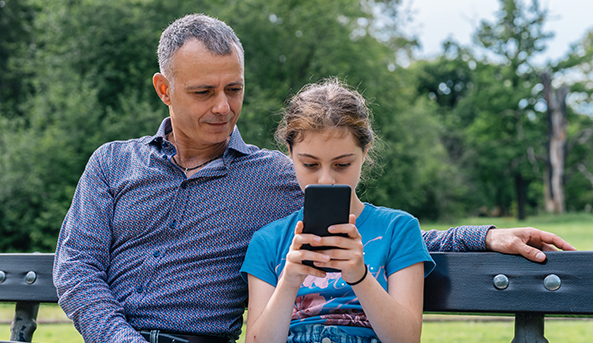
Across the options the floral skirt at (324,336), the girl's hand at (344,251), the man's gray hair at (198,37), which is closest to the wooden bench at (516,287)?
the floral skirt at (324,336)

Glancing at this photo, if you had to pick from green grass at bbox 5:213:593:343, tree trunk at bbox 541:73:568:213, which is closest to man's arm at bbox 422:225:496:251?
green grass at bbox 5:213:593:343

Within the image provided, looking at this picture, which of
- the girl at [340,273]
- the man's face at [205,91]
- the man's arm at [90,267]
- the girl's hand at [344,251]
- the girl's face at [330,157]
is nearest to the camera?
the girl's hand at [344,251]

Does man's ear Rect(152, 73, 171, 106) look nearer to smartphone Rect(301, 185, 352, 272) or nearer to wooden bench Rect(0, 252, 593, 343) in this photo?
smartphone Rect(301, 185, 352, 272)

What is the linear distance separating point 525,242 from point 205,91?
1.46m

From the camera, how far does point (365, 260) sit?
2012 millimetres

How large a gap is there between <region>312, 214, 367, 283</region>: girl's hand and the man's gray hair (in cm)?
111

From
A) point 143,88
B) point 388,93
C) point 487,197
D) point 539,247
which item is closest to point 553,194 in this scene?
point 487,197

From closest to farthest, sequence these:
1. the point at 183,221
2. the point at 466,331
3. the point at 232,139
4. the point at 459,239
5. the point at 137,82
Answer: the point at 459,239, the point at 183,221, the point at 232,139, the point at 466,331, the point at 137,82

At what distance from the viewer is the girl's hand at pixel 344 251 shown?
5.35 ft

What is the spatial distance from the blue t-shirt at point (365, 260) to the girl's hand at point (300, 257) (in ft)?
1.11

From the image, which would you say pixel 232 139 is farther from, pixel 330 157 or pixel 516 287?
pixel 516 287

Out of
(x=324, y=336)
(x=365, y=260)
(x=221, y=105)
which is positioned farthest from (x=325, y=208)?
(x=221, y=105)

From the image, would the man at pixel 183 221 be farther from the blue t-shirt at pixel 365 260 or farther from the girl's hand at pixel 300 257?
the girl's hand at pixel 300 257

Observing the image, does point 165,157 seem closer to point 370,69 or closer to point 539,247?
point 539,247
